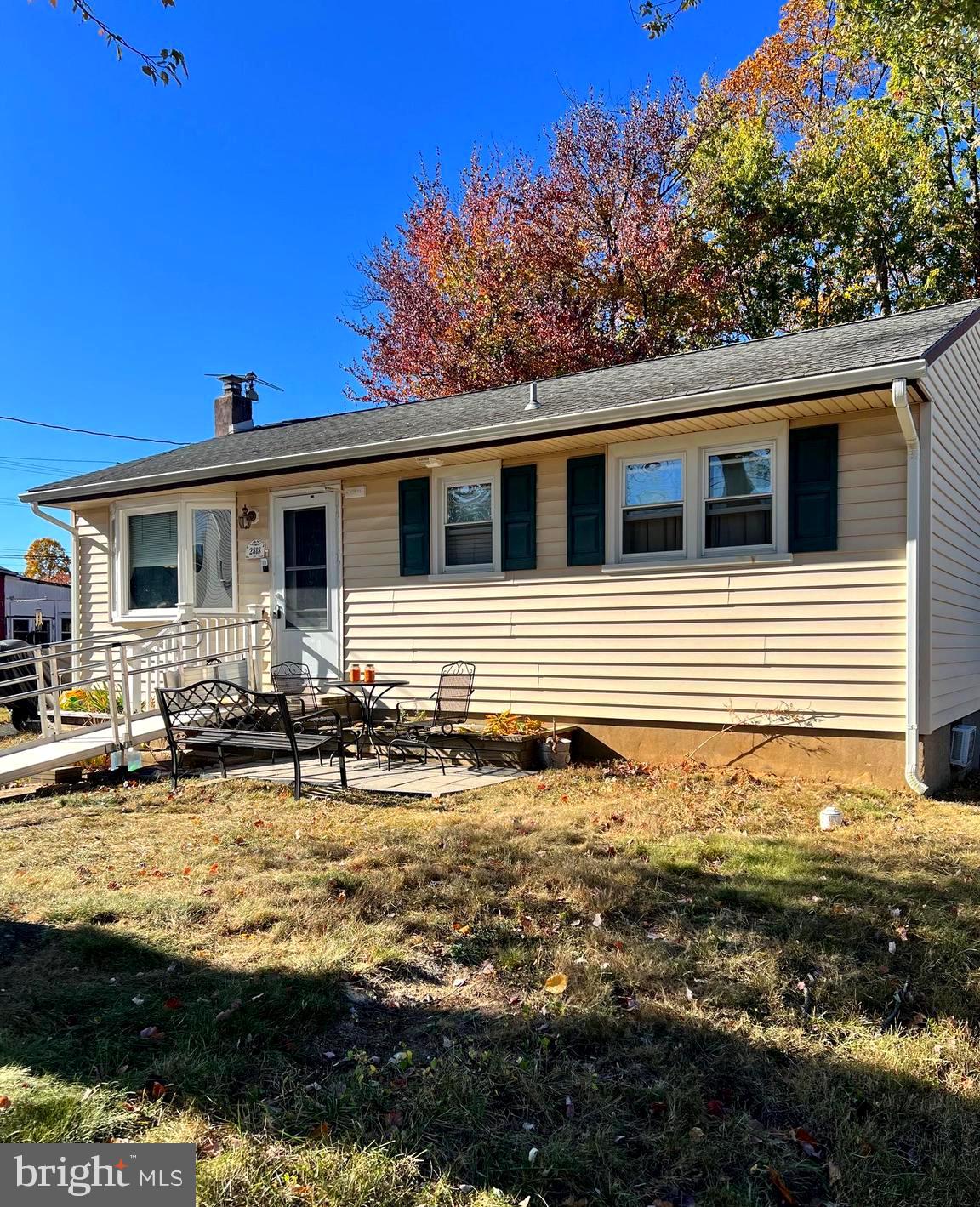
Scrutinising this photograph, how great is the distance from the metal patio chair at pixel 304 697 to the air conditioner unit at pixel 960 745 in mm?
5635

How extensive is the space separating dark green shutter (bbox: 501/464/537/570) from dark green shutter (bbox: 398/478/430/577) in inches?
37.4

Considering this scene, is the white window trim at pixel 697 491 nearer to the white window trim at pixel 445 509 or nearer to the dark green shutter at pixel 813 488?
the dark green shutter at pixel 813 488

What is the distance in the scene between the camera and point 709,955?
3.46m

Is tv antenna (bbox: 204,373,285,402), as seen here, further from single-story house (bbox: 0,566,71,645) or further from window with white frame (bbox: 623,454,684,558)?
single-story house (bbox: 0,566,71,645)

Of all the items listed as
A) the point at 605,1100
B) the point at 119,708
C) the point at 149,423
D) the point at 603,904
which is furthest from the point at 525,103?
the point at 605,1100

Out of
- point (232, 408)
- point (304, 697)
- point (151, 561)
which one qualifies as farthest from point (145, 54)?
point (232, 408)

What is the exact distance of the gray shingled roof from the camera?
7223mm

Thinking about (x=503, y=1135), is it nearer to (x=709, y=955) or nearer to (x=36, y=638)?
(x=709, y=955)

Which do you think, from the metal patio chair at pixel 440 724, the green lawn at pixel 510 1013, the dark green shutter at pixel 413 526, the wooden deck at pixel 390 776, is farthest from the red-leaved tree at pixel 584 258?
the green lawn at pixel 510 1013

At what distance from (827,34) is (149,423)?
22132 millimetres

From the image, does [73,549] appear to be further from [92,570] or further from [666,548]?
[666,548]

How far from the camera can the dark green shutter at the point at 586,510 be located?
814 centimetres

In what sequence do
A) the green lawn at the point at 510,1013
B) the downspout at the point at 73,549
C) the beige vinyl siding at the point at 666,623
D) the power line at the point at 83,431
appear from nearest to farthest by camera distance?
the green lawn at the point at 510,1013 → the beige vinyl siding at the point at 666,623 → the downspout at the point at 73,549 → the power line at the point at 83,431

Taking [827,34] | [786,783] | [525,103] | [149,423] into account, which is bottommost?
[786,783]
